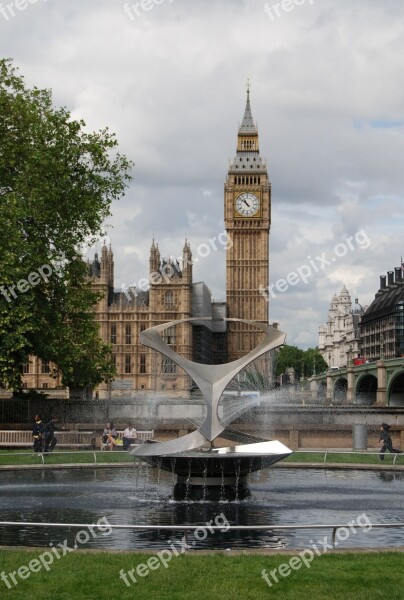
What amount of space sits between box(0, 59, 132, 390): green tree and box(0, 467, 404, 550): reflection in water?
12.3m

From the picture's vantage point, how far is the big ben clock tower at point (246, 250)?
440 ft

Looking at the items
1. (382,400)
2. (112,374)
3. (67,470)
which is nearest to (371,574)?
(67,470)

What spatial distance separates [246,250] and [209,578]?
12675cm

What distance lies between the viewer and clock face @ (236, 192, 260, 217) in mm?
136250

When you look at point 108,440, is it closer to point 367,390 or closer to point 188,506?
point 188,506

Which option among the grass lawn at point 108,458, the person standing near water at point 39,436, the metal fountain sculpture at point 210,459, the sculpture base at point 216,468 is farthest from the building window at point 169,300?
the sculpture base at point 216,468

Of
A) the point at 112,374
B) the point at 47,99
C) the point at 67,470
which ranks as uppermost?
the point at 47,99

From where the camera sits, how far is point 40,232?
3791 cm

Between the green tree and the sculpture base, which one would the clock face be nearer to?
the green tree

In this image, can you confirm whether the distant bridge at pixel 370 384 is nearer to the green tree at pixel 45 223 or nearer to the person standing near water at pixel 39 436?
the green tree at pixel 45 223

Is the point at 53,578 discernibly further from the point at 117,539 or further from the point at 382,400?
the point at 382,400

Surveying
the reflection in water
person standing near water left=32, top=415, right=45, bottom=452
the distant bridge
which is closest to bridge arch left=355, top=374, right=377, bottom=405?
the distant bridge

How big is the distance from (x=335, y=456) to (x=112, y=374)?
18.0 m

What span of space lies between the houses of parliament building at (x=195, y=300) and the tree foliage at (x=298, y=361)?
4180cm
